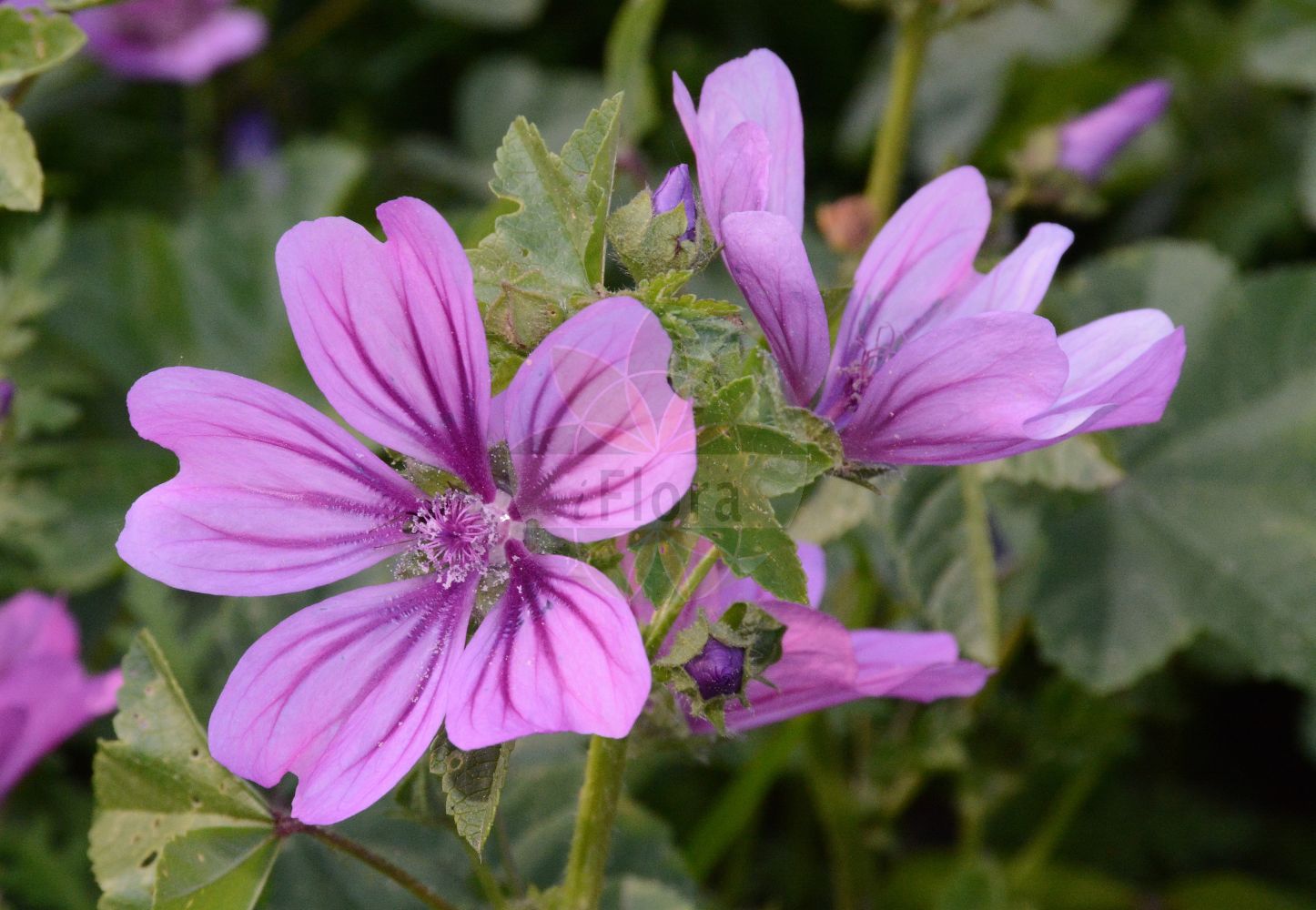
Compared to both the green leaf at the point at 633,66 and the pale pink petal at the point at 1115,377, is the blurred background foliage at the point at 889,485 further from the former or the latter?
the pale pink petal at the point at 1115,377

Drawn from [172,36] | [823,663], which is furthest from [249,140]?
[823,663]

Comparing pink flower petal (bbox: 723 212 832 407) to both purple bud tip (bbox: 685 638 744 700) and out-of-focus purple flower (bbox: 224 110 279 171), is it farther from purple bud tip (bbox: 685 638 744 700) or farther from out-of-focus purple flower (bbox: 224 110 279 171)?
out-of-focus purple flower (bbox: 224 110 279 171)

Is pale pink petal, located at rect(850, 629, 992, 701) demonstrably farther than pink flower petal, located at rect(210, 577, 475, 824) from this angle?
Yes

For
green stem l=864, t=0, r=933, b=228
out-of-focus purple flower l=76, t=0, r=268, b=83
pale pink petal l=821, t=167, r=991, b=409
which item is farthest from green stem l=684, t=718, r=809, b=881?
Answer: out-of-focus purple flower l=76, t=0, r=268, b=83

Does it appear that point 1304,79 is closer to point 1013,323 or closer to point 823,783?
point 823,783

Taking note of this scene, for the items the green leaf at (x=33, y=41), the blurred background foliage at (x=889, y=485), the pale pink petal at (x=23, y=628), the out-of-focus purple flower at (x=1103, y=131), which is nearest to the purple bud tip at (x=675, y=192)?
the blurred background foliage at (x=889, y=485)

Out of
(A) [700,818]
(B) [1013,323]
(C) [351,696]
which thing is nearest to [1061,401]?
(B) [1013,323]
